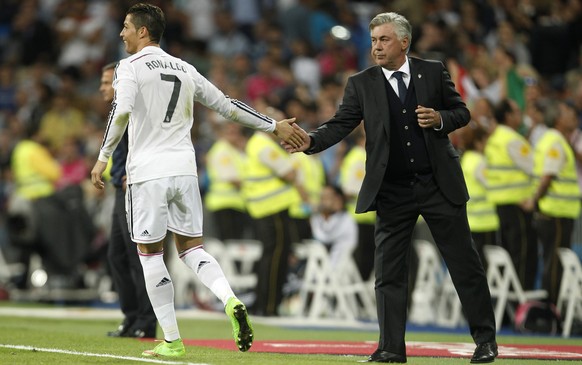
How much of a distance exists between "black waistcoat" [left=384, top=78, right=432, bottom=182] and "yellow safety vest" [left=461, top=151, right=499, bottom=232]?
18.9 feet

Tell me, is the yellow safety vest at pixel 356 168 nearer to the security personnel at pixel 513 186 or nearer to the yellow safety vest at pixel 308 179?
the yellow safety vest at pixel 308 179

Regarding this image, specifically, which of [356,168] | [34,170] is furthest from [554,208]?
[34,170]

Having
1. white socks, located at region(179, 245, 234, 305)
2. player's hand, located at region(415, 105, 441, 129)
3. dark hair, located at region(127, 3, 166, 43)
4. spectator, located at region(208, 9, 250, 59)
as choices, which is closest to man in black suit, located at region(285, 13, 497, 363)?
player's hand, located at region(415, 105, 441, 129)

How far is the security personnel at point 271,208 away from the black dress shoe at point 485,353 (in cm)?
708

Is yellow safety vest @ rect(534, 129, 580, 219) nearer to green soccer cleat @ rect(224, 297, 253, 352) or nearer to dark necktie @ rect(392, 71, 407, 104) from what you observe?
dark necktie @ rect(392, 71, 407, 104)

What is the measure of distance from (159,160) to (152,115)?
13.6 inches

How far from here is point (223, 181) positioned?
17.3m

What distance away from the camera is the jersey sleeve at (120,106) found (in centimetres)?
871

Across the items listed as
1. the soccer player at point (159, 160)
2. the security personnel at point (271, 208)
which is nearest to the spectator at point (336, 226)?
the security personnel at point (271, 208)

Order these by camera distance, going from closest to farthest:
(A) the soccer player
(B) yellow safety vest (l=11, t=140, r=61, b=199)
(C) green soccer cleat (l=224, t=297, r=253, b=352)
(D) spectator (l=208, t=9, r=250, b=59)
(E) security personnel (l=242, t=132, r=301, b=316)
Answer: (C) green soccer cleat (l=224, t=297, r=253, b=352), (A) the soccer player, (E) security personnel (l=242, t=132, r=301, b=316), (B) yellow safety vest (l=11, t=140, r=61, b=199), (D) spectator (l=208, t=9, r=250, b=59)

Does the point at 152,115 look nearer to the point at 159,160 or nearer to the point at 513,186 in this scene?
the point at 159,160

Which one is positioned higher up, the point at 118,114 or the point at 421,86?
the point at 421,86

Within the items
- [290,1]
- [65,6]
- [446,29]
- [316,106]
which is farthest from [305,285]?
[65,6]

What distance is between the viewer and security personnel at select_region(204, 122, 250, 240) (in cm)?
1730
